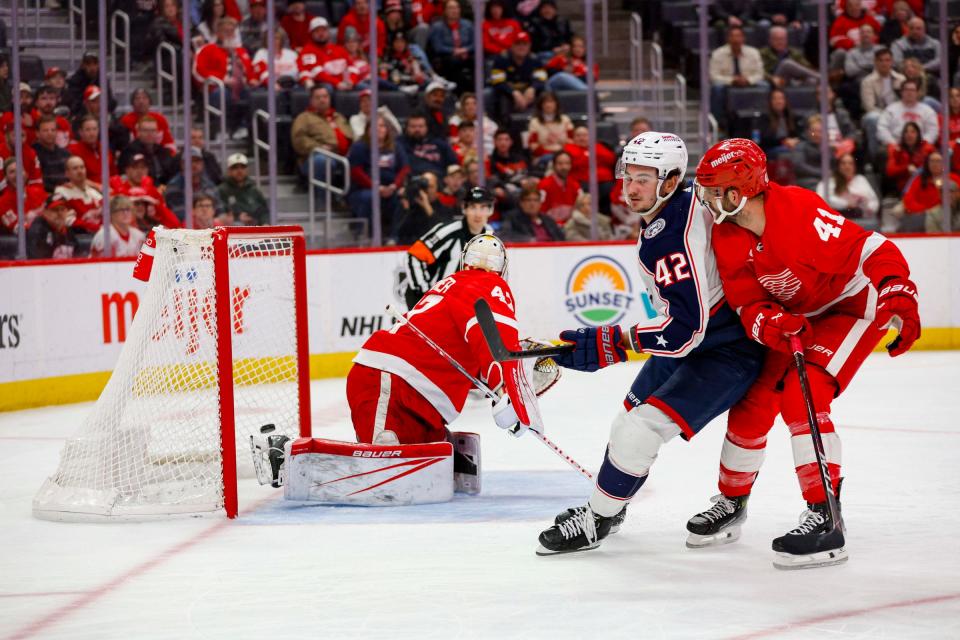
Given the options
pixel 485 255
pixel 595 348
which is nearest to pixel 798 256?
pixel 595 348

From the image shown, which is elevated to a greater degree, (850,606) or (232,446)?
(232,446)

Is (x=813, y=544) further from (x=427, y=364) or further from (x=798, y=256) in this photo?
(x=427, y=364)

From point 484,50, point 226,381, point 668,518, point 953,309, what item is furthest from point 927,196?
point 226,381

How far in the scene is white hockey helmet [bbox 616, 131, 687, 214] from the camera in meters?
3.26

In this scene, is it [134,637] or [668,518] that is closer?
[134,637]

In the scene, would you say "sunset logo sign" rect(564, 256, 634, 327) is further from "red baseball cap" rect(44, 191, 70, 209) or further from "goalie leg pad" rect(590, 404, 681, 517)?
"goalie leg pad" rect(590, 404, 681, 517)

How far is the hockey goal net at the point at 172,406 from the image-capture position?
3926 mm

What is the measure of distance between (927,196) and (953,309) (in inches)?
30.0

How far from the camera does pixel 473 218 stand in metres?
5.62

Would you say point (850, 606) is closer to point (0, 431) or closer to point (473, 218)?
point (473, 218)

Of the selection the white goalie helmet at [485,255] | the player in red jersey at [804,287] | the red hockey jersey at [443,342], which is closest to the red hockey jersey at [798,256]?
the player in red jersey at [804,287]

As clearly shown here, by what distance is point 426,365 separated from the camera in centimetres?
423

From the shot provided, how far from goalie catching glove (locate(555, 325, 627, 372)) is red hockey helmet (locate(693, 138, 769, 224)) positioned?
0.38 meters

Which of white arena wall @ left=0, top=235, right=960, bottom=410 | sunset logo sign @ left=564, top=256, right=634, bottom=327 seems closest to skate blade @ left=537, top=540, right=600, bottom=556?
white arena wall @ left=0, top=235, right=960, bottom=410
